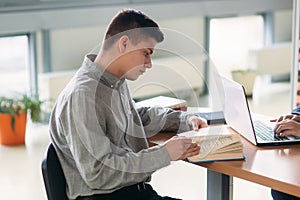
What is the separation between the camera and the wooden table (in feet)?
6.11

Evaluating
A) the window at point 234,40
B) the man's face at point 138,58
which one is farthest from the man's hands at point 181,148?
the window at point 234,40

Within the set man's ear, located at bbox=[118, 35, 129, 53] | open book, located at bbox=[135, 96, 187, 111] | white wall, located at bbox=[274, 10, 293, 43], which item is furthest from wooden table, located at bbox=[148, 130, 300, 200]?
white wall, located at bbox=[274, 10, 293, 43]

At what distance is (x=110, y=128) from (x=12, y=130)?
120 inches

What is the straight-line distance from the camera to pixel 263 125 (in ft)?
8.17

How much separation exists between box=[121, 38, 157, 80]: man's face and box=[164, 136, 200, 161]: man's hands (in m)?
0.28

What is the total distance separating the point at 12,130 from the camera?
4941mm

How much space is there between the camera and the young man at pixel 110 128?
1962 mm

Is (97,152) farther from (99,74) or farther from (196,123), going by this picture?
(196,123)

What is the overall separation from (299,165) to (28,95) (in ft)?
12.0

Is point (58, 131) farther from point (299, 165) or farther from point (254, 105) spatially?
point (254, 105)

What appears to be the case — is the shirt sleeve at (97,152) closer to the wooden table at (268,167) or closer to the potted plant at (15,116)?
the wooden table at (268,167)

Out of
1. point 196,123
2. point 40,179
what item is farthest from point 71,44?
point 196,123

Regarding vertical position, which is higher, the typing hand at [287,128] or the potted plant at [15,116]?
the typing hand at [287,128]

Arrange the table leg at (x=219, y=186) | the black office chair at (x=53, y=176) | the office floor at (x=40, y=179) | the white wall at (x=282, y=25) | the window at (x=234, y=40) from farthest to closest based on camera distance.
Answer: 1. the white wall at (x=282, y=25)
2. the window at (x=234, y=40)
3. the office floor at (x=40, y=179)
4. the table leg at (x=219, y=186)
5. the black office chair at (x=53, y=176)
